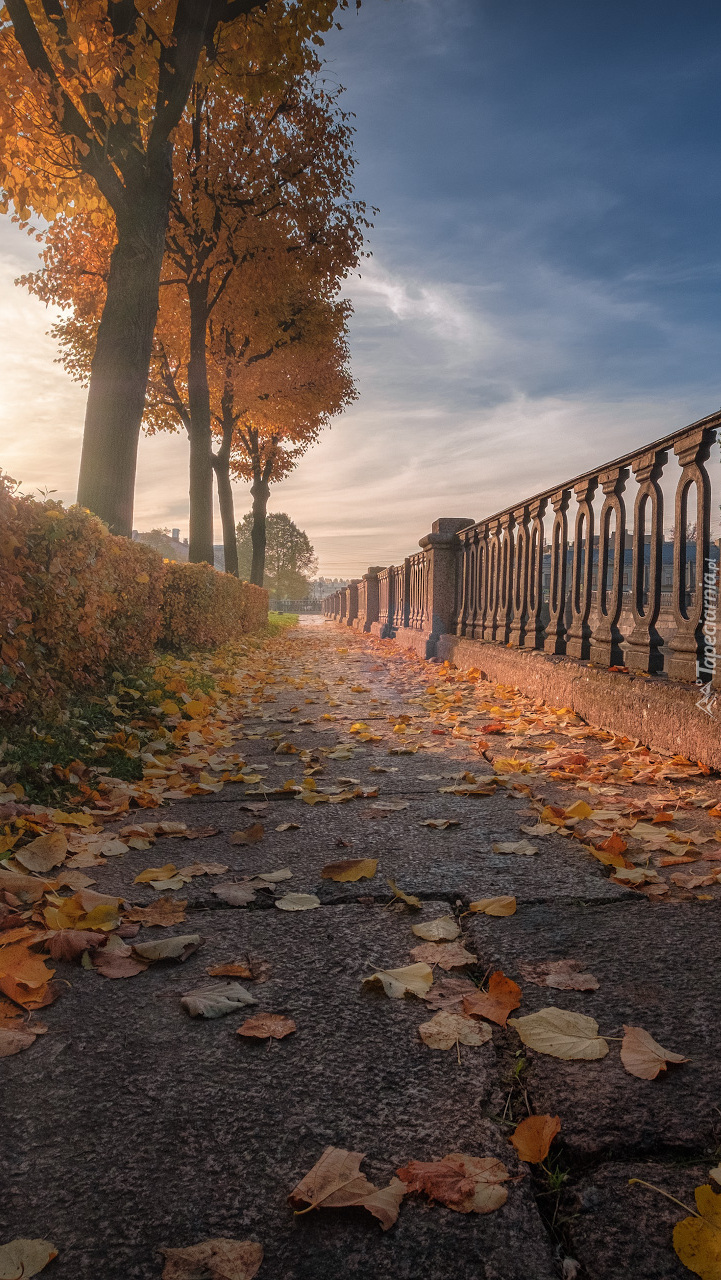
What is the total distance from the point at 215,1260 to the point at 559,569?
473 centimetres

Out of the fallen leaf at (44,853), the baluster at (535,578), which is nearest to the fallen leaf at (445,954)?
the fallen leaf at (44,853)

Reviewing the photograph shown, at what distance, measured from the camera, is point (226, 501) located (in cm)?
1767

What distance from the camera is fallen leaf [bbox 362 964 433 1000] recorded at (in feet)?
4.70

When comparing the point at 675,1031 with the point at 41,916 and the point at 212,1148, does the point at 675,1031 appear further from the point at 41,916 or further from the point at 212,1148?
the point at 41,916

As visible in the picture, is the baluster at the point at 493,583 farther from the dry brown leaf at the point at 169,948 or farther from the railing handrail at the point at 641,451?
the dry brown leaf at the point at 169,948

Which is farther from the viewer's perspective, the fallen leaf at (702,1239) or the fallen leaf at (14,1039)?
the fallen leaf at (14,1039)

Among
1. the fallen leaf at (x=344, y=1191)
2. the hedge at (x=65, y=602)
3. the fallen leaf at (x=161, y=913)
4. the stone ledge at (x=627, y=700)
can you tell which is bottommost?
the fallen leaf at (x=161, y=913)

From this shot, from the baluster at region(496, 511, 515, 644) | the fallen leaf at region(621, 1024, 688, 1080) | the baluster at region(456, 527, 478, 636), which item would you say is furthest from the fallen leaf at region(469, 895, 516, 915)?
the baluster at region(456, 527, 478, 636)

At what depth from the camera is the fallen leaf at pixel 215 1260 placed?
0.82m

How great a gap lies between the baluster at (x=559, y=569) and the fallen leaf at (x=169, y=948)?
4.01 meters

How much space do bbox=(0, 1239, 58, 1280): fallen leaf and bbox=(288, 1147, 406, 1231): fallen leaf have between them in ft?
1.00

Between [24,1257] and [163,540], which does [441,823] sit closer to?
[24,1257]

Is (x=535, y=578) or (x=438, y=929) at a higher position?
(x=535, y=578)

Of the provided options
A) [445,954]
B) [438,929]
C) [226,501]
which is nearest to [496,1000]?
[445,954]
